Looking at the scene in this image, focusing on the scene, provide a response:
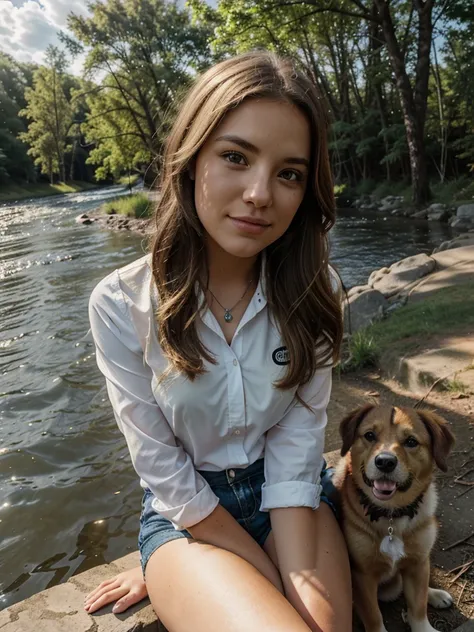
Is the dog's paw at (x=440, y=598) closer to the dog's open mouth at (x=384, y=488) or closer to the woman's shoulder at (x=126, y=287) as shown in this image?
the dog's open mouth at (x=384, y=488)

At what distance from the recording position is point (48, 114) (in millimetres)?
54906

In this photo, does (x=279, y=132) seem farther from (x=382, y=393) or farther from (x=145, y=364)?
(x=382, y=393)

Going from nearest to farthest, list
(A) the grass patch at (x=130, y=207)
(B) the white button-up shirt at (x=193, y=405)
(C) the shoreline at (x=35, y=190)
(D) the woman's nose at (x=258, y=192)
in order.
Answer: (D) the woman's nose at (x=258, y=192)
(B) the white button-up shirt at (x=193, y=405)
(A) the grass patch at (x=130, y=207)
(C) the shoreline at (x=35, y=190)

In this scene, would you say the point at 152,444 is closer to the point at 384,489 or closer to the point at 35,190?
the point at 384,489

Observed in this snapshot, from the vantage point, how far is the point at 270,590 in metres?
1.62

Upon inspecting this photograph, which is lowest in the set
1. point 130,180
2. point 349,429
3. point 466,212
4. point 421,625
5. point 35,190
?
point 35,190

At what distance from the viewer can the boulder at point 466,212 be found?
45.3 feet

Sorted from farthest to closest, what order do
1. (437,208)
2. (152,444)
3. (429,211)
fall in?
(429,211)
(437,208)
(152,444)

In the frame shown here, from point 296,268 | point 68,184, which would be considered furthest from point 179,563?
point 68,184

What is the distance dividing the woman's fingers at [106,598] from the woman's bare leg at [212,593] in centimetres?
37

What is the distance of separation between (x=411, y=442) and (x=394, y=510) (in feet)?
0.98

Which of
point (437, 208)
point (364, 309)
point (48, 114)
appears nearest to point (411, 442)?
point (364, 309)

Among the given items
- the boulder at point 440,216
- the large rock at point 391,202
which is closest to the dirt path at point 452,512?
the boulder at point 440,216

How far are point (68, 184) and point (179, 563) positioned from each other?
2479 inches
